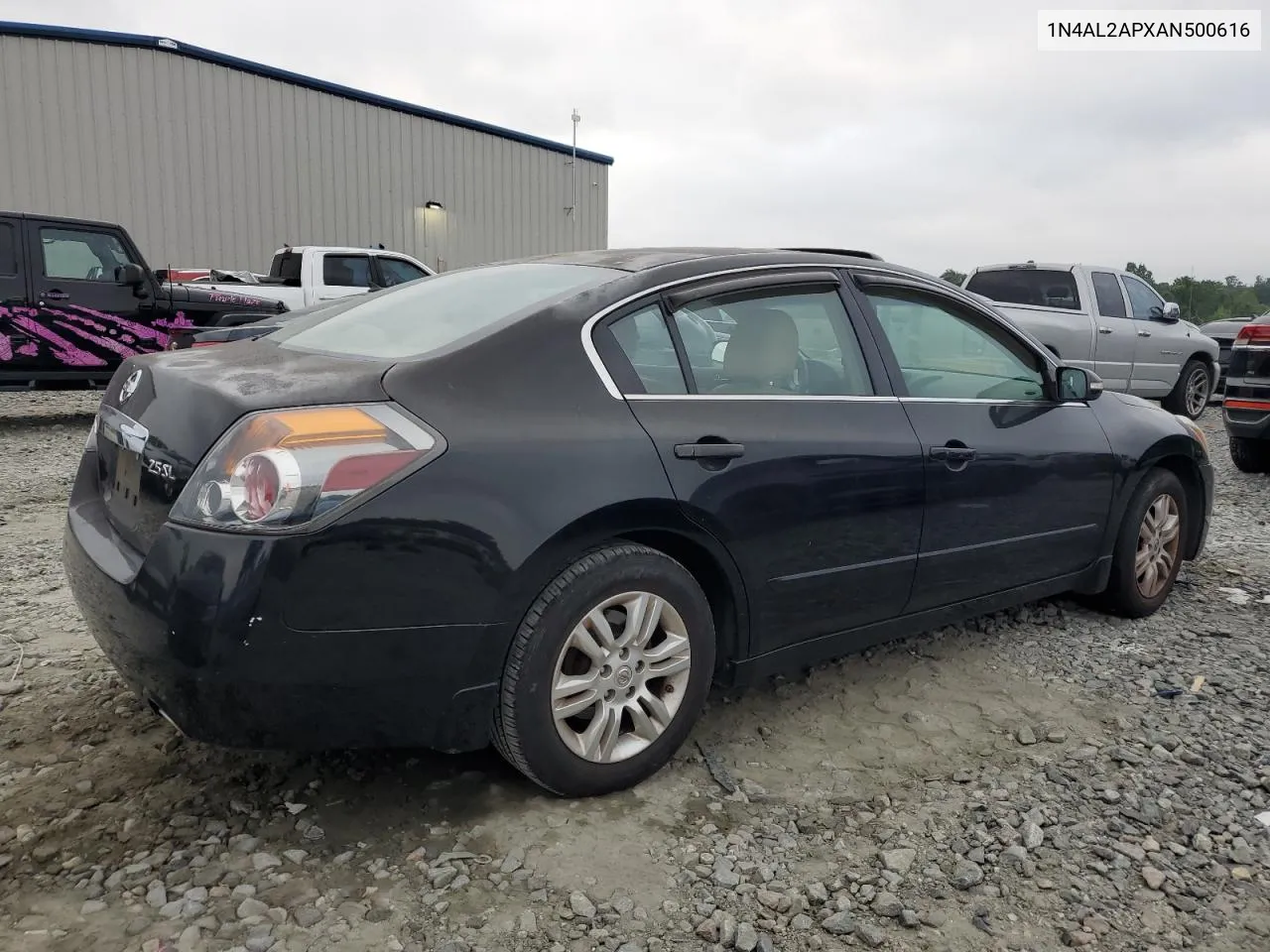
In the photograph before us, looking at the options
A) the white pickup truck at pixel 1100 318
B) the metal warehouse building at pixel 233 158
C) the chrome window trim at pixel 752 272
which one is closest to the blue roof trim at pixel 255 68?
the metal warehouse building at pixel 233 158

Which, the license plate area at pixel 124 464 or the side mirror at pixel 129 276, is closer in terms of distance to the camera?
the license plate area at pixel 124 464

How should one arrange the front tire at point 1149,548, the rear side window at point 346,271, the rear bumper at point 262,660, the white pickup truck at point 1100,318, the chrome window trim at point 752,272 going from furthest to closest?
the rear side window at point 346,271 → the white pickup truck at point 1100,318 → the front tire at point 1149,548 → the chrome window trim at point 752,272 → the rear bumper at point 262,660

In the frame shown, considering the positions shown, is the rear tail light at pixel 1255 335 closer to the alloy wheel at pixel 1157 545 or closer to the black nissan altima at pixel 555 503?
the alloy wheel at pixel 1157 545

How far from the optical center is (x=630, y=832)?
2467 mm

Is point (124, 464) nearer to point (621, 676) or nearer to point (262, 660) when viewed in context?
point (262, 660)

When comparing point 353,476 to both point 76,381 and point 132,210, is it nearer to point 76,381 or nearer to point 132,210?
point 76,381

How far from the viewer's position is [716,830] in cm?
250

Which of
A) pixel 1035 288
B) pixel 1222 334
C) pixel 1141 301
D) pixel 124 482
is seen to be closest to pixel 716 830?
pixel 124 482

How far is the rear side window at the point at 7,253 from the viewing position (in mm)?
9086

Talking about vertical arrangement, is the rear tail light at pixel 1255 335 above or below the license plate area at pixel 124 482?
above

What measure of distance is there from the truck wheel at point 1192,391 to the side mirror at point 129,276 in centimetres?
1237

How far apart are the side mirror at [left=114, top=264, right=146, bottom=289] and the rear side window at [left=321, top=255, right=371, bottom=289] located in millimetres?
2911

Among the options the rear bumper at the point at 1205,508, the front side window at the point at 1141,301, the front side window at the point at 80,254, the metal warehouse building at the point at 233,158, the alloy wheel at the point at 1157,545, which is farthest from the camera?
the metal warehouse building at the point at 233,158

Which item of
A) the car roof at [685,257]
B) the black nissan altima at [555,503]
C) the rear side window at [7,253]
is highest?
the rear side window at [7,253]
